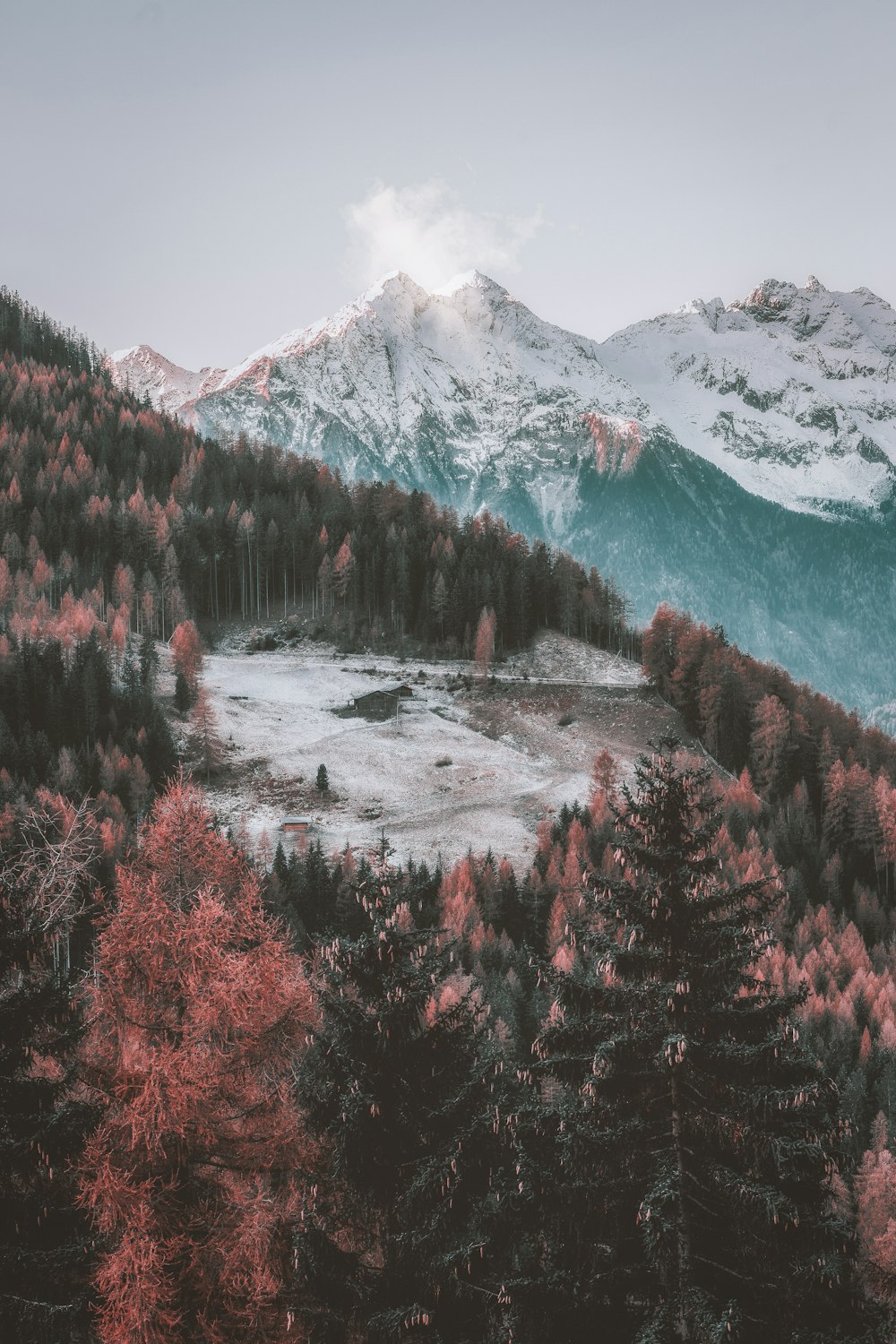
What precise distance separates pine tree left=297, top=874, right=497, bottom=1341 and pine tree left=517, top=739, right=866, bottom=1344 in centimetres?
124

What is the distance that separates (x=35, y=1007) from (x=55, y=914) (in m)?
1.32

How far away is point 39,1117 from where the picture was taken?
12.1 metres

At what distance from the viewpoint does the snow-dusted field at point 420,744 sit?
292 feet

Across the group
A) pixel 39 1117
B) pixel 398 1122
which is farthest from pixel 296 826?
pixel 39 1117

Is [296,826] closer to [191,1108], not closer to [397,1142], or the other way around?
[397,1142]

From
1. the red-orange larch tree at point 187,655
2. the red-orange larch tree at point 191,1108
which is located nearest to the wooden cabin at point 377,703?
the red-orange larch tree at point 187,655

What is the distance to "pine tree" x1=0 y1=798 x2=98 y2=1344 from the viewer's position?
11812 millimetres

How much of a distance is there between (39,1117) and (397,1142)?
17.1 ft

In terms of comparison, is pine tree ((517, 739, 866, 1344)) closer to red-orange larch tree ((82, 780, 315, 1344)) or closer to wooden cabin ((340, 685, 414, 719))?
red-orange larch tree ((82, 780, 315, 1344))

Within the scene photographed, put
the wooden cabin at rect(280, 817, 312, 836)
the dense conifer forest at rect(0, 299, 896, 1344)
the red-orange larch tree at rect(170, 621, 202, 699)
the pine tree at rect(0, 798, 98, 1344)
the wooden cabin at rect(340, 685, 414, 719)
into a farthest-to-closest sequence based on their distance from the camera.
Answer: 1. the wooden cabin at rect(340, 685, 414, 719)
2. the red-orange larch tree at rect(170, 621, 202, 699)
3. the wooden cabin at rect(280, 817, 312, 836)
4. the pine tree at rect(0, 798, 98, 1344)
5. the dense conifer forest at rect(0, 299, 896, 1344)

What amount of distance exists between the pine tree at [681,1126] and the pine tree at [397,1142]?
1.24 meters

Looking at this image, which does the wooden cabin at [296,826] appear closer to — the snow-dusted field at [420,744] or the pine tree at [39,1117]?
the snow-dusted field at [420,744]

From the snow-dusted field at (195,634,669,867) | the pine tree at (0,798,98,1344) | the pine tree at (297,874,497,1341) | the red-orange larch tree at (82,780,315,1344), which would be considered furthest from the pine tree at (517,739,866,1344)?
the snow-dusted field at (195,634,669,867)

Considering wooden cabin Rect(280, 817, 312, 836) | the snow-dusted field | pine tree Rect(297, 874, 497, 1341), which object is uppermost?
pine tree Rect(297, 874, 497, 1341)
